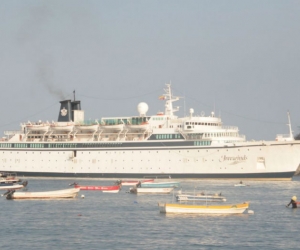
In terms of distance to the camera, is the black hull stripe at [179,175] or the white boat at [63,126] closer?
A: the black hull stripe at [179,175]

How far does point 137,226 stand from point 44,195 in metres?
Result: 18.7

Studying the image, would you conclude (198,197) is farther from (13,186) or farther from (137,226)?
(13,186)

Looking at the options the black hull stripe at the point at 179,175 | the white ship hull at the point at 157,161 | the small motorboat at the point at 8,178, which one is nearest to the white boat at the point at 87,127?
the white ship hull at the point at 157,161

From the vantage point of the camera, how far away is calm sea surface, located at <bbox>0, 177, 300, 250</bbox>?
3784 cm

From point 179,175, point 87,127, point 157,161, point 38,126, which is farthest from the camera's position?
point 38,126

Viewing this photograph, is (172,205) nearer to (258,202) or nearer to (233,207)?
(233,207)

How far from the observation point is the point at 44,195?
6022 cm

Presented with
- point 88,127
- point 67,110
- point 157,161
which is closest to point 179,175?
point 157,161

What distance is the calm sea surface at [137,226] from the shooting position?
37844 mm

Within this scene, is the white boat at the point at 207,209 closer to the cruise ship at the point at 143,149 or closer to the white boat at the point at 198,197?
the white boat at the point at 198,197

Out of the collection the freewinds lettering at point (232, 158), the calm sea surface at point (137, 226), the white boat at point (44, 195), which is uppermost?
the freewinds lettering at point (232, 158)

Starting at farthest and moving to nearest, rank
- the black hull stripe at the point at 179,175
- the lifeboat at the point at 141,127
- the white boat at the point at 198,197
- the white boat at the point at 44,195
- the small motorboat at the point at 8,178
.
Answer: the lifeboat at the point at 141,127
the small motorboat at the point at 8,178
the black hull stripe at the point at 179,175
the white boat at the point at 44,195
the white boat at the point at 198,197

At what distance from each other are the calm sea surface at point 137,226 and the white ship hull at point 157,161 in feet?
45.0

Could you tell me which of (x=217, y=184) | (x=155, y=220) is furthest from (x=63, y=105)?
(x=155, y=220)
